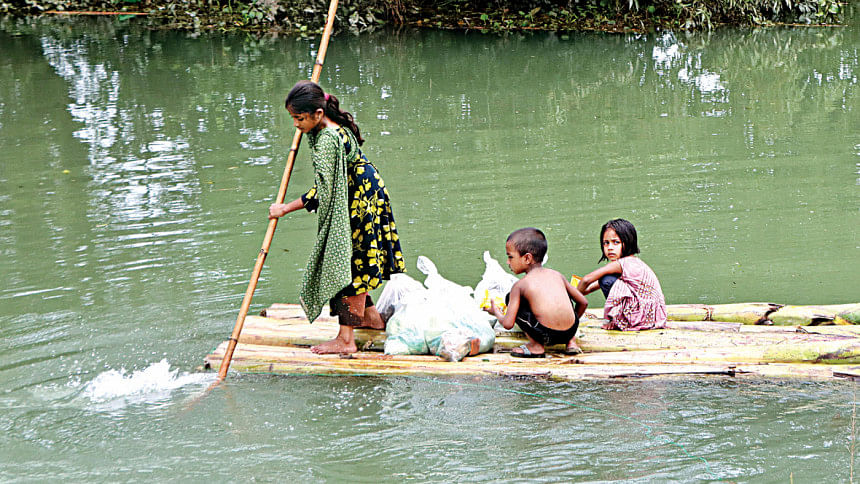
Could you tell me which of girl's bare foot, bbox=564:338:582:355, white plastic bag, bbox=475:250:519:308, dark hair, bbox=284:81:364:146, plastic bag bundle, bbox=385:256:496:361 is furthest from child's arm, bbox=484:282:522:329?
dark hair, bbox=284:81:364:146

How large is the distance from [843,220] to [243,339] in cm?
393

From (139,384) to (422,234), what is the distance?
7.59 ft

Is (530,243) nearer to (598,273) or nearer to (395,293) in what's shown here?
(598,273)

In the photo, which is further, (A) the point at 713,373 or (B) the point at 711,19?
(B) the point at 711,19

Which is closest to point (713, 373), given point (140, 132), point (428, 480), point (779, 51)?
point (428, 480)

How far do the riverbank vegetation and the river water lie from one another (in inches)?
94.2

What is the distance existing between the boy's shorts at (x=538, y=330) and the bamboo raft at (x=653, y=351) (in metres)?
0.06

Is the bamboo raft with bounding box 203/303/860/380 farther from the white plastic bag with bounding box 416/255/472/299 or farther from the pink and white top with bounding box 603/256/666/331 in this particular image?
the white plastic bag with bounding box 416/255/472/299

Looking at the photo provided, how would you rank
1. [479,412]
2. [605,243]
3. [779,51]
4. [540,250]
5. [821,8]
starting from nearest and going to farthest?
[479,412]
[540,250]
[605,243]
[779,51]
[821,8]

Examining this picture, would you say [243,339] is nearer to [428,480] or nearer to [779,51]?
[428,480]

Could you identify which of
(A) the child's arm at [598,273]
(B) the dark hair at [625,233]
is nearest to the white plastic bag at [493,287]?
(A) the child's arm at [598,273]

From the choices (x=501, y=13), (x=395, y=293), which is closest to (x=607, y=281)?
(x=395, y=293)

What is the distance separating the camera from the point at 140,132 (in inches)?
334

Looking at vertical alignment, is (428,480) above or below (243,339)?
below
